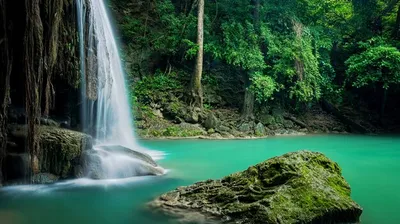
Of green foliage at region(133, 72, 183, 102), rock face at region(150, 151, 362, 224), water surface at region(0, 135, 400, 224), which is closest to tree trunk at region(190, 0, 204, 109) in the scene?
green foliage at region(133, 72, 183, 102)

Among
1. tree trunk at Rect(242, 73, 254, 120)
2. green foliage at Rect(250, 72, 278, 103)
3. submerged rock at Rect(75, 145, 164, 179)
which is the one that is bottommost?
submerged rock at Rect(75, 145, 164, 179)

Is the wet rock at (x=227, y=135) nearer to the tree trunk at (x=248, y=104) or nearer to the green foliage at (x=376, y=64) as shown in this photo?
the tree trunk at (x=248, y=104)

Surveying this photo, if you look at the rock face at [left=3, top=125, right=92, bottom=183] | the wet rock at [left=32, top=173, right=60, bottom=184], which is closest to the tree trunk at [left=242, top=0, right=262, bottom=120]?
the rock face at [left=3, top=125, right=92, bottom=183]

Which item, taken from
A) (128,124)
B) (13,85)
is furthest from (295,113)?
(13,85)

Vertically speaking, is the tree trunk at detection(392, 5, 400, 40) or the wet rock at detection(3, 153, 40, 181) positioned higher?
the tree trunk at detection(392, 5, 400, 40)

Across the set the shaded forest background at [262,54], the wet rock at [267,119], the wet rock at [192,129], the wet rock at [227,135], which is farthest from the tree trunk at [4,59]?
the wet rock at [267,119]

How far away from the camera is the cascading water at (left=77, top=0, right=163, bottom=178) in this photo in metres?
7.93

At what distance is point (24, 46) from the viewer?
17.3 feet

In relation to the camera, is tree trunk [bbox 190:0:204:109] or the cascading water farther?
tree trunk [bbox 190:0:204:109]

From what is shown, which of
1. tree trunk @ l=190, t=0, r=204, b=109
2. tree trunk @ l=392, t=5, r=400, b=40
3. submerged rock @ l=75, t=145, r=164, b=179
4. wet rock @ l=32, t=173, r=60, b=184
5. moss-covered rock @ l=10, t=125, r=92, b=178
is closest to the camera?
wet rock @ l=32, t=173, r=60, b=184

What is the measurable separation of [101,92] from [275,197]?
6.64 m

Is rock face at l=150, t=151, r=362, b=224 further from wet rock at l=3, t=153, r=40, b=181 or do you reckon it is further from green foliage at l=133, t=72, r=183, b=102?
green foliage at l=133, t=72, r=183, b=102

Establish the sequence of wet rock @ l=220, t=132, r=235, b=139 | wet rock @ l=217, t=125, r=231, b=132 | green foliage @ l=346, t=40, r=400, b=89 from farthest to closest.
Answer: green foliage @ l=346, t=40, r=400, b=89 → wet rock @ l=217, t=125, r=231, b=132 → wet rock @ l=220, t=132, r=235, b=139

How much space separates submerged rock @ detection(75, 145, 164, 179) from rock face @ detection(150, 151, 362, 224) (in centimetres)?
224
